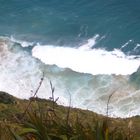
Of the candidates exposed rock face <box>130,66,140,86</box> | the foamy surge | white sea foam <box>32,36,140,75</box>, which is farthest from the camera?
white sea foam <box>32,36,140,75</box>

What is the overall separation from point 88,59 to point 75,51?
1.81m

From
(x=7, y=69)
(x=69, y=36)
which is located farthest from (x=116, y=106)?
(x=69, y=36)

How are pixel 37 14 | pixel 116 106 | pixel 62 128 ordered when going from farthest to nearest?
1. pixel 37 14
2. pixel 116 106
3. pixel 62 128

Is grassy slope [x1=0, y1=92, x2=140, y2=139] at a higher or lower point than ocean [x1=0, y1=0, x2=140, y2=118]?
lower

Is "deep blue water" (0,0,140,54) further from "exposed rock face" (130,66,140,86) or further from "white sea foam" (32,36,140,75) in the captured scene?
"exposed rock face" (130,66,140,86)

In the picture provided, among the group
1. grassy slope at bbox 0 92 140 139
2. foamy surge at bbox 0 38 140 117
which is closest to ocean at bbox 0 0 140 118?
foamy surge at bbox 0 38 140 117

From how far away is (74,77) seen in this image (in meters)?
39.5

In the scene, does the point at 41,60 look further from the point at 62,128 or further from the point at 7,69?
the point at 62,128

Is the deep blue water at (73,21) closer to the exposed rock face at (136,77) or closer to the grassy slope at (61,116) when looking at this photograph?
the exposed rock face at (136,77)

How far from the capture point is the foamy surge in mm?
34656

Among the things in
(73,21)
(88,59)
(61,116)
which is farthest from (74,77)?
(61,116)

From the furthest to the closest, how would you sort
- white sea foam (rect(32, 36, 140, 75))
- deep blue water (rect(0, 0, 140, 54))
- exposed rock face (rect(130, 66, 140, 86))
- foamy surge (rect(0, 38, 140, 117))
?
deep blue water (rect(0, 0, 140, 54)), white sea foam (rect(32, 36, 140, 75)), exposed rock face (rect(130, 66, 140, 86)), foamy surge (rect(0, 38, 140, 117))

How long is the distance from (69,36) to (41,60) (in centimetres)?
514

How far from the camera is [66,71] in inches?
1592
